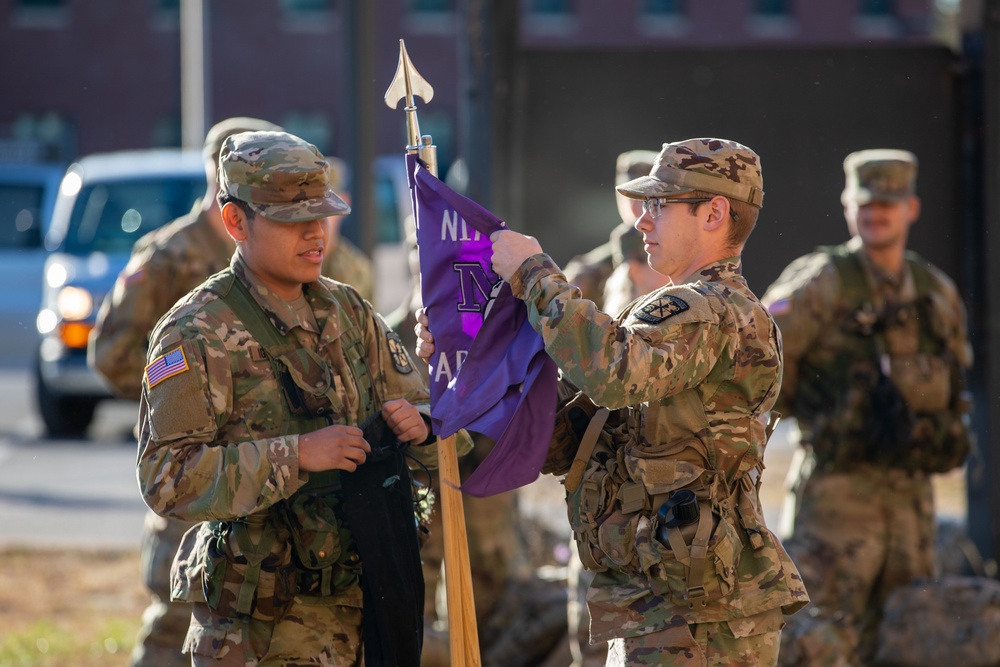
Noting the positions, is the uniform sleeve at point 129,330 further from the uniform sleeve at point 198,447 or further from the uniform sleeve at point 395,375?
the uniform sleeve at point 198,447

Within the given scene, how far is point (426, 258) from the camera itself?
13.0ft

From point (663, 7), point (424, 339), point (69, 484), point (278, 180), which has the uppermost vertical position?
point (663, 7)

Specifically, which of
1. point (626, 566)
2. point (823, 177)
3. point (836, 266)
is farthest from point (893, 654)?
point (626, 566)

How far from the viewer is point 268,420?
370 centimetres

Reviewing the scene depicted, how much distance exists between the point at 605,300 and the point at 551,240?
1396 mm

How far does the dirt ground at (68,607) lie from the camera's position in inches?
271

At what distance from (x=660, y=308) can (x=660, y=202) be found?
0.31 metres

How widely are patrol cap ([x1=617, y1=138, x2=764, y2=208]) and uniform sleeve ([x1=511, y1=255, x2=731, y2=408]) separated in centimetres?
27

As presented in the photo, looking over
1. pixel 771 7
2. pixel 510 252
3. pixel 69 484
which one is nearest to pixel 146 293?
pixel 510 252

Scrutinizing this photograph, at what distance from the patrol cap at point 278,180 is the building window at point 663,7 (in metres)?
34.5

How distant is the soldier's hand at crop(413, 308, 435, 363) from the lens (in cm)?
392

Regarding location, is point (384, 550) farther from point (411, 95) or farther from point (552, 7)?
point (552, 7)

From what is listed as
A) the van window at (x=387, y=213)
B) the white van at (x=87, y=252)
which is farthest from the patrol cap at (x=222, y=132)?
the van window at (x=387, y=213)

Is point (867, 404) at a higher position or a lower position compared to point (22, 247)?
higher
